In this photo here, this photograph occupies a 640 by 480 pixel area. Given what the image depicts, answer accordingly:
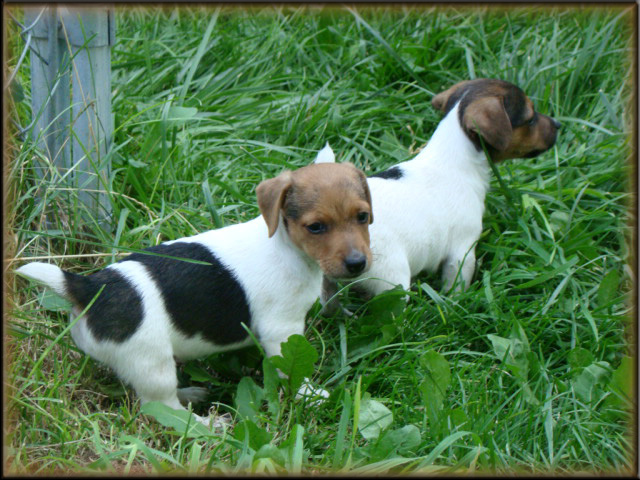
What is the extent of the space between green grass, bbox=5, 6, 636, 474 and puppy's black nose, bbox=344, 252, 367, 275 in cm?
51

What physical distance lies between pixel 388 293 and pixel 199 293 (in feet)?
3.46

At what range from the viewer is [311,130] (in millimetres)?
5660

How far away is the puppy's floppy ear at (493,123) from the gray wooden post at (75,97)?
89.2 inches

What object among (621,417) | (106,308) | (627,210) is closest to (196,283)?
(106,308)

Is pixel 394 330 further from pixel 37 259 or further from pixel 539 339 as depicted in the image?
pixel 37 259

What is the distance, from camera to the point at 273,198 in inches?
144

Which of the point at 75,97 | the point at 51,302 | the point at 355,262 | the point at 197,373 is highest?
the point at 75,97

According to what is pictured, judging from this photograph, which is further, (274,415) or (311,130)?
(311,130)

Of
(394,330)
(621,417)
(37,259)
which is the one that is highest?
(37,259)

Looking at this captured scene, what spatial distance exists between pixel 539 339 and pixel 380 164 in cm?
189

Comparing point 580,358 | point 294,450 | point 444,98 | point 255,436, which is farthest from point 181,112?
point 580,358

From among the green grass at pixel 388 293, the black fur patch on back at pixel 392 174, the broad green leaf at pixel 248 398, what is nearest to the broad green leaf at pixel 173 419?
the green grass at pixel 388 293

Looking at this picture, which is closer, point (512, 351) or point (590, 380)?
point (590, 380)

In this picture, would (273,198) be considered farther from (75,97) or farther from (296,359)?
(75,97)
